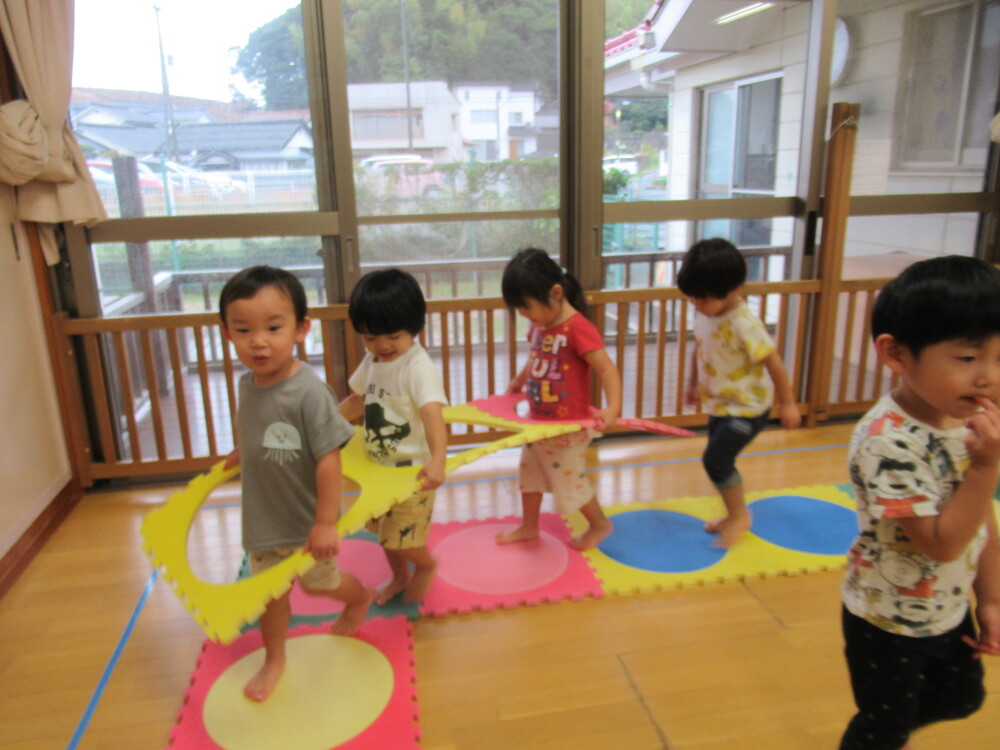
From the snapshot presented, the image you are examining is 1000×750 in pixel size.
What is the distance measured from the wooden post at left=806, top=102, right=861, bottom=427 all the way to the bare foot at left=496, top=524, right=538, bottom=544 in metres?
1.80

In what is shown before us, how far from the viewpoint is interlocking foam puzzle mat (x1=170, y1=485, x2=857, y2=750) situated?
1.60m

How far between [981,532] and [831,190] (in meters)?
2.48

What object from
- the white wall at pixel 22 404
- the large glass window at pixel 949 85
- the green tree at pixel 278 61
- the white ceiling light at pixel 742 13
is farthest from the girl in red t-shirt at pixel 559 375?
the large glass window at pixel 949 85

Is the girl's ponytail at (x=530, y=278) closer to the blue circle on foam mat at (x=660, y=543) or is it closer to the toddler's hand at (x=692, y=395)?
the toddler's hand at (x=692, y=395)

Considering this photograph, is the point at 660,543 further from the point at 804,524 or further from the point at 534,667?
the point at 534,667

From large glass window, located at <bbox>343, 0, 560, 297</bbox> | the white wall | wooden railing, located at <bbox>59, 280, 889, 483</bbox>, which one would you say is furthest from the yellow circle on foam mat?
large glass window, located at <bbox>343, 0, 560, 297</bbox>

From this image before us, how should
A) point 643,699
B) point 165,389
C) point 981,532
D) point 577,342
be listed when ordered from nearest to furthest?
1. point 981,532
2. point 643,699
3. point 577,342
4. point 165,389

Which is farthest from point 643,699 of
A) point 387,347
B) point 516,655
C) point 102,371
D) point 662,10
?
point 662,10

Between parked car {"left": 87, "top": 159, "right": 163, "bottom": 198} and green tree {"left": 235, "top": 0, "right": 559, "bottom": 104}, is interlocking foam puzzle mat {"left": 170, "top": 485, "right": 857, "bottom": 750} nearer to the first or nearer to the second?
parked car {"left": 87, "top": 159, "right": 163, "bottom": 198}

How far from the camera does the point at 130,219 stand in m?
2.79

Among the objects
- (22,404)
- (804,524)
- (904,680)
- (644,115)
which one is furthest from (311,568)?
(644,115)

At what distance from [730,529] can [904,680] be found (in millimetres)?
1250

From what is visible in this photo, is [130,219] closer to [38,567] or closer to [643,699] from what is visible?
[38,567]

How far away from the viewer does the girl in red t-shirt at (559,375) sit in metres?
2.10
